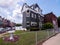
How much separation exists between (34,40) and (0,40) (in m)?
4.53

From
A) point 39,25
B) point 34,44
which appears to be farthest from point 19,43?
point 39,25

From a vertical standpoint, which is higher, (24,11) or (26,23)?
(24,11)

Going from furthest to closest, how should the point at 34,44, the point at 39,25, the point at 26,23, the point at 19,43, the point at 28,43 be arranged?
1. the point at 39,25
2. the point at 26,23
3. the point at 34,44
4. the point at 28,43
5. the point at 19,43

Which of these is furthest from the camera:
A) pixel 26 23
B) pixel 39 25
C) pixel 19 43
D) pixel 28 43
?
pixel 39 25

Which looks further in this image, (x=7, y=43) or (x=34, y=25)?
(x=34, y=25)

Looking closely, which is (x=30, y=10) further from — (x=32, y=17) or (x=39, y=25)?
(x=39, y=25)

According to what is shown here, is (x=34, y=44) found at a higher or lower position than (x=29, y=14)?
lower

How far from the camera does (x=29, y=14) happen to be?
5150 centimetres

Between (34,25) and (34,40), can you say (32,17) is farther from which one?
(34,40)

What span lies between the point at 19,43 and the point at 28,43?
1845 millimetres

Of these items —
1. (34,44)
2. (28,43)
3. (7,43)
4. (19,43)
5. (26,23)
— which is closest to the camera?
(7,43)

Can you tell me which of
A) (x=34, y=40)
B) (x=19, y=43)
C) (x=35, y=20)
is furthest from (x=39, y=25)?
(x=19, y=43)

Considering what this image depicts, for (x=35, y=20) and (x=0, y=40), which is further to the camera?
(x=35, y=20)

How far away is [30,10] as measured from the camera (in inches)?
2047
